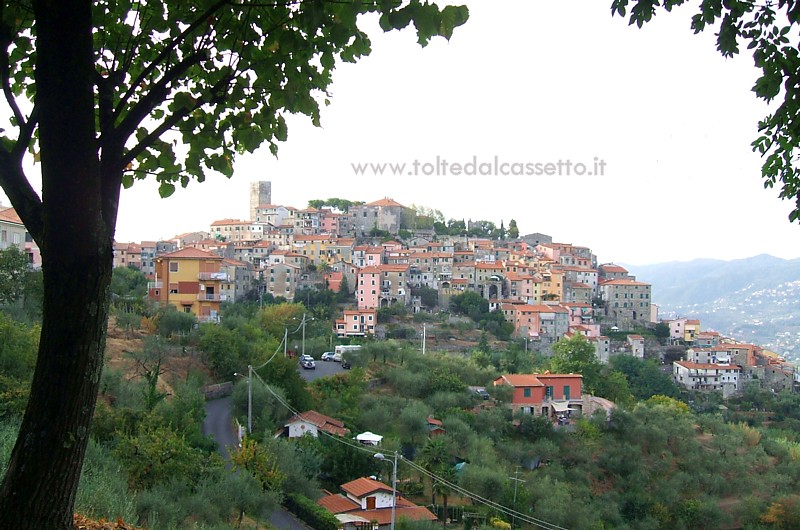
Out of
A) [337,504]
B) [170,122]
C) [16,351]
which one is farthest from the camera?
[337,504]

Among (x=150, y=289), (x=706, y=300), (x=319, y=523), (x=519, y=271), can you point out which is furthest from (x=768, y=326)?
(x=319, y=523)

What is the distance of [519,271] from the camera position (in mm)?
56031

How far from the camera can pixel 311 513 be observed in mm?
11922

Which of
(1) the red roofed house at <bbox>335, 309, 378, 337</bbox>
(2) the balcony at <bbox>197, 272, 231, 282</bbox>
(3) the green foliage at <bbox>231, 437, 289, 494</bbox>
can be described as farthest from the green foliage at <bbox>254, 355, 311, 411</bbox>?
(1) the red roofed house at <bbox>335, 309, 378, 337</bbox>

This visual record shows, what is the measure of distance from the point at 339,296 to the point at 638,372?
19.6m

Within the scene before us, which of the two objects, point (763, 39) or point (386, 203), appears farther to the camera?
point (386, 203)

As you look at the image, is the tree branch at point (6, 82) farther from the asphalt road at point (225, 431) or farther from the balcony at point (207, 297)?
the balcony at point (207, 297)

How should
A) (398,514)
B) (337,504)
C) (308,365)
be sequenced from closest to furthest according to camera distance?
(337,504) < (398,514) < (308,365)

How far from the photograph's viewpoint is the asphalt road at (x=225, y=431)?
38.3 ft

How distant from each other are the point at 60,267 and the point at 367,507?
42.6 ft

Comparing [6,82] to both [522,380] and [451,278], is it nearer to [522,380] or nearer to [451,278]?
[522,380]

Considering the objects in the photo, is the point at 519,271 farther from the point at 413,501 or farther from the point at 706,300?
the point at 706,300

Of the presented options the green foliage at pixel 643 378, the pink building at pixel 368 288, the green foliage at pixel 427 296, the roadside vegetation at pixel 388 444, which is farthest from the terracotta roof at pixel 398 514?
the green foliage at pixel 427 296

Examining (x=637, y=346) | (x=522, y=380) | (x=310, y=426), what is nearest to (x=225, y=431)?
(x=310, y=426)
